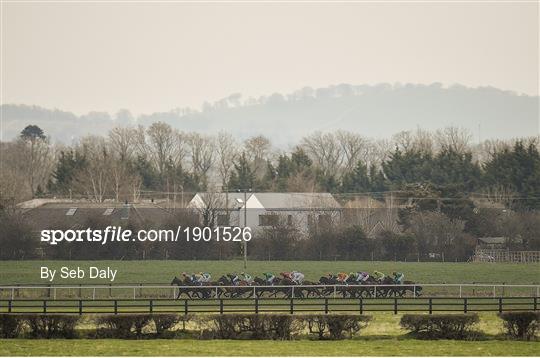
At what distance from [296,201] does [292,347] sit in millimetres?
41848

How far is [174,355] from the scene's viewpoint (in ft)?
84.7

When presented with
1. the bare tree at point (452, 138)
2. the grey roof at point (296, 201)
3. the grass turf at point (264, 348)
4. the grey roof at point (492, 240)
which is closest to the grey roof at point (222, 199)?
the grey roof at point (296, 201)

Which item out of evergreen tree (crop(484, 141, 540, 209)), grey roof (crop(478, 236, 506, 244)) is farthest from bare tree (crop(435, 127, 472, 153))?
grey roof (crop(478, 236, 506, 244))

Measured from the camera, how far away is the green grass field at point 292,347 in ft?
86.0

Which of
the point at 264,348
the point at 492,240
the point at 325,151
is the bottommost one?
the point at 264,348

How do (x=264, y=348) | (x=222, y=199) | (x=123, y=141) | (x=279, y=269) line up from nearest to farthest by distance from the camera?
1. (x=264, y=348)
2. (x=279, y=269)
3. (x=222, y=199)
4. (x=123, y=141)

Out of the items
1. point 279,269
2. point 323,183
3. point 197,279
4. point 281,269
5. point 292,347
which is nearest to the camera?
point 292,347

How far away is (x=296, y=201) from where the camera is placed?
2726 inches

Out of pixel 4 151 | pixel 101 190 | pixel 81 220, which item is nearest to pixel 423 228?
pixel 81 220

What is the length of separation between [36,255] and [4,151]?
2311 inches

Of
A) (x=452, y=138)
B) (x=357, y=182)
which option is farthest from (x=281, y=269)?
(x=452, y=138)

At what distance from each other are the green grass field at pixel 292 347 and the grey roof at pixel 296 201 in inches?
1439

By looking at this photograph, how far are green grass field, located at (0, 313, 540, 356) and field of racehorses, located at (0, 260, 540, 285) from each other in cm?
1856

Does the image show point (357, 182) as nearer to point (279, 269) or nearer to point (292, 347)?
point (279, 269)
